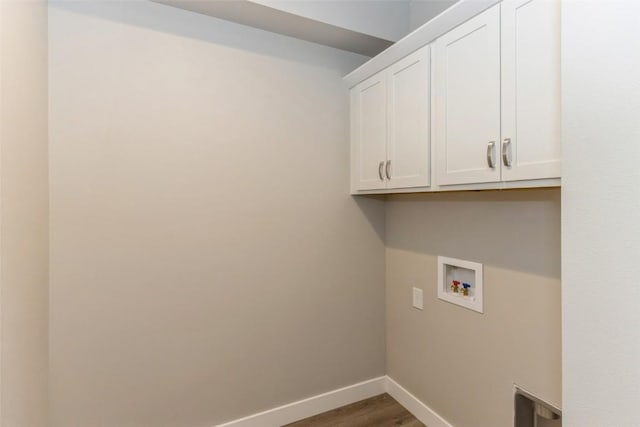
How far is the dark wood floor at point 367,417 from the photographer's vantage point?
2.09 metres

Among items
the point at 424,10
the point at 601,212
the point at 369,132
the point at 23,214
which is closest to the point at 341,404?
the point at 369,132

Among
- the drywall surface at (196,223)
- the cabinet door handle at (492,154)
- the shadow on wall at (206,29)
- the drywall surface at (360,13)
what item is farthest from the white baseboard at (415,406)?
the drywall surface at (360,13)

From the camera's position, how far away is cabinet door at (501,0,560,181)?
1.16m

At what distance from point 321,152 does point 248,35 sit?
81cm

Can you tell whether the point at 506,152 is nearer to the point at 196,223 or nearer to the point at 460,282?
the point at 460,282

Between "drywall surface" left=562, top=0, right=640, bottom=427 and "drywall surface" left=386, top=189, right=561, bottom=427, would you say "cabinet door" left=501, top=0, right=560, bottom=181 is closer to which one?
"drywall surface" left=562, top=0, right=640, bottom=427

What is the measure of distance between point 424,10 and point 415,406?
8.37ft

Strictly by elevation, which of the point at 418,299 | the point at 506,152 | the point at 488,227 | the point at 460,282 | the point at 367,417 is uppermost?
the point at 506,152

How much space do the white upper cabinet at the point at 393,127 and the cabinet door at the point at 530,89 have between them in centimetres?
42

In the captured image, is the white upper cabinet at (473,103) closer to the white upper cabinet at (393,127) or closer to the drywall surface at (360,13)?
the white upper cabinet at (393,127)

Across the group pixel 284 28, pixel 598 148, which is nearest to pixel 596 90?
pixel 598 148

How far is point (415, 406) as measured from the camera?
2.16 m

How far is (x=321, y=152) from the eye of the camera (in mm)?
2230

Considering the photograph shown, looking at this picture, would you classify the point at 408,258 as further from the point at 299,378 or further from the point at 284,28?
the point at 284,28
